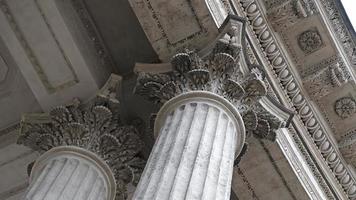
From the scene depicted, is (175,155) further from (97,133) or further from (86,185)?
(97,133)

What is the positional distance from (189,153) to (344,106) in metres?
6.75

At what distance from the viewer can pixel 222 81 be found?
41.9 ft

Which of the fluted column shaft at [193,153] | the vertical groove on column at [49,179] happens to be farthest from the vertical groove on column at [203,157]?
the vertical groove on column at [49,179]

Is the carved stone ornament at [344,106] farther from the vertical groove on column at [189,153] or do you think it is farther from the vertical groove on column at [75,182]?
the vertical groove on column at [75,182]

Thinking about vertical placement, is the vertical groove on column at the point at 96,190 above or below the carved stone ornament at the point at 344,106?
above

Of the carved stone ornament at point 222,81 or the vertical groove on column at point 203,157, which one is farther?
the carved stone ornament at point 222,81

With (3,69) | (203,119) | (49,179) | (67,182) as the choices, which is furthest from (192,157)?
(3,69)

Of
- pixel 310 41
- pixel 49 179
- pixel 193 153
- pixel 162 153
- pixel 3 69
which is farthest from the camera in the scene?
pixel 3 69

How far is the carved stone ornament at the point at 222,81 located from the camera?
1270 cm

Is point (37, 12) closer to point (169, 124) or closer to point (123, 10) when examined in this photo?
point (123, 10)

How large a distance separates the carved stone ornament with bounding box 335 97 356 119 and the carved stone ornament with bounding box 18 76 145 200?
4.96 m

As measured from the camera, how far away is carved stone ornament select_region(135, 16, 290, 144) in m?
12.7

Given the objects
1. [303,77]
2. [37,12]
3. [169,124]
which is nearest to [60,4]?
[37,12]

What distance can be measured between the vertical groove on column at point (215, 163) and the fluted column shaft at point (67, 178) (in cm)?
238
